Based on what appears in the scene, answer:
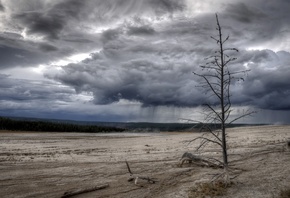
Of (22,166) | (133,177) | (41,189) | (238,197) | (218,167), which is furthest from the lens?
(22,166)

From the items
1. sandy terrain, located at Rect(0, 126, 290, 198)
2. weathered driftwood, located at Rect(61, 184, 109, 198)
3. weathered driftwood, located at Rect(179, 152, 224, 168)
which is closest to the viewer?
weathered driftwood, located at Rect(61, 184, 109, 198)

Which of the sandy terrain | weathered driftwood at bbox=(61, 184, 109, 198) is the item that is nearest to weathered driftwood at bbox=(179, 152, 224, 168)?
the sandy terrain

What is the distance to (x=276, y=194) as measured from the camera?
1073 cm

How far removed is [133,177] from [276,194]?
584cm

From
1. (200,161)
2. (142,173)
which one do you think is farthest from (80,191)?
(200,161)

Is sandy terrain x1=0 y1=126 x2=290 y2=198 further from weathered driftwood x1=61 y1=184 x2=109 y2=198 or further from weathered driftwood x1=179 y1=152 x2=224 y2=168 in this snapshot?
weathered driftwood x1=179 y1=152 x2=224 y2=168

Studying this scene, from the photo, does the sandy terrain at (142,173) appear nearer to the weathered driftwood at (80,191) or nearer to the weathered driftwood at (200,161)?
the weathered driftwood at (80,191)

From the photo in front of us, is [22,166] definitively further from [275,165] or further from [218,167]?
[275,165]

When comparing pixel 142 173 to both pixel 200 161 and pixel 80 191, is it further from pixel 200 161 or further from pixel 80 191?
pixel 80 191

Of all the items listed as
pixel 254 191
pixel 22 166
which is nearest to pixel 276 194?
pixel 254 191

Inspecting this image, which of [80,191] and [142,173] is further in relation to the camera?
[142,173]

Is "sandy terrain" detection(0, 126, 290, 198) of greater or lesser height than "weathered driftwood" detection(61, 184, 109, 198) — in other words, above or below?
above

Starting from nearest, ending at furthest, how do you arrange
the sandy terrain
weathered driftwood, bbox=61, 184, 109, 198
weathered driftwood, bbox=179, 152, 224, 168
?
weathered driftwood, bbox=61, 184, 109, 198 → the sandy terrain → weathered driftwood, bbox=179, 152, 224, 168

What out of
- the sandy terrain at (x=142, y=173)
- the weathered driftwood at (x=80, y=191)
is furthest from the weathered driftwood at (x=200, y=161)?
the weathered driftwood at (x=80, y=191)
